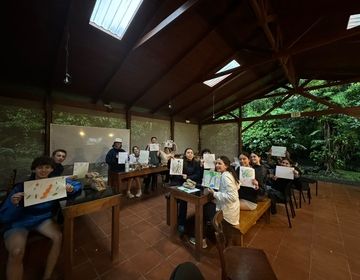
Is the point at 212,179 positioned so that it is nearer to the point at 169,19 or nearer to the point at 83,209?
the point at 83,209

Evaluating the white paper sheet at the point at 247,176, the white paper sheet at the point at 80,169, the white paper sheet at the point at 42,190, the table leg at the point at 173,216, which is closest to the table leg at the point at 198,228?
the table leg at the point at 173,216

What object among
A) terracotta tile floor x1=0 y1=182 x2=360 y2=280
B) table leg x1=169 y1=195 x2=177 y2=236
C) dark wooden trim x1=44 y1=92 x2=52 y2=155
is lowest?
terracotta tile floor x1=0 y1=182 x2=360 y2=280

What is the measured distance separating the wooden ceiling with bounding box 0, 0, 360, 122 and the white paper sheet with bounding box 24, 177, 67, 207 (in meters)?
2.47

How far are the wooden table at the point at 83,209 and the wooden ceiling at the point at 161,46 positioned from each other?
268cm

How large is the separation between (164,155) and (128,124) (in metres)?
1.83

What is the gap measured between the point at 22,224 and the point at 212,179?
7.28 feet

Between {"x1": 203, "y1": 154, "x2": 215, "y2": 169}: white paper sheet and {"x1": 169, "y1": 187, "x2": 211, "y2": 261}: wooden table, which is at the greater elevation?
{"x1": 203, "y1": 154, "x2": 215, "y2": 169}: white paper sheet

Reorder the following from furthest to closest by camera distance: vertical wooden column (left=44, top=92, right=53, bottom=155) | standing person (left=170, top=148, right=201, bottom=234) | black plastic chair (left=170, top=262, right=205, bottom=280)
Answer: vertical wooden column (left=44, top=92, right=53, bottom=155) < standing person (left=170, top=148, right=201, bottom=234) < black plastic chair (left=170, top=262, right=205, bottom=280)

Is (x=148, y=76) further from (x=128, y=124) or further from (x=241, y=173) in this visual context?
(x=241, y=173)

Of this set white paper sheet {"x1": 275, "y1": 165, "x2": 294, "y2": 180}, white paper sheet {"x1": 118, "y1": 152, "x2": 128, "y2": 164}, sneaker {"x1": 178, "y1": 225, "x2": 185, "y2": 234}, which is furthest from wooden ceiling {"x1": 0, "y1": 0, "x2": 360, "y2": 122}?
sneaker {"x1": 178, "y1": 225, "x2": 185, "y2": 234}

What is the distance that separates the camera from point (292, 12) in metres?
3.08

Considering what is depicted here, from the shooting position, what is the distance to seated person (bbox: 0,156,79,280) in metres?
1.47

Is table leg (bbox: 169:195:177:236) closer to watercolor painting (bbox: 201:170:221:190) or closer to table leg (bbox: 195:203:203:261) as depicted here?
table leg (bbox: 195:203:203:261)

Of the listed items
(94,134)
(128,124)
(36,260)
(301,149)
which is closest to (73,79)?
(94,134)
